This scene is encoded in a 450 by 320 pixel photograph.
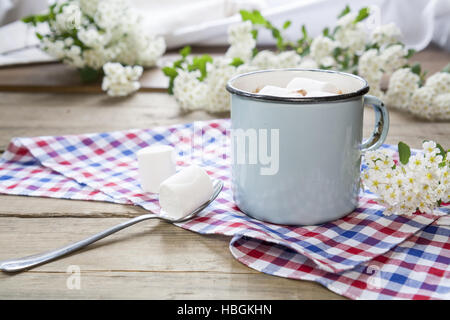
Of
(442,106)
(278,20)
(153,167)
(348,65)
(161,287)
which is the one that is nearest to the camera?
(161,287)

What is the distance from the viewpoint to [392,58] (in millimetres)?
1260

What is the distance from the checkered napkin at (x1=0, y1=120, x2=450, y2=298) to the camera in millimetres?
589

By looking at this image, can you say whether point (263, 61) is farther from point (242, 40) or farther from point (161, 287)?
point (161, 287)

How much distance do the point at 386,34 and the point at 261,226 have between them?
835mm

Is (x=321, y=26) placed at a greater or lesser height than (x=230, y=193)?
greater

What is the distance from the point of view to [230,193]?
0.82 meters

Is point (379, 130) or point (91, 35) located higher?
point (91, 35)

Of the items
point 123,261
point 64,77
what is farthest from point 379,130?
point 64,77

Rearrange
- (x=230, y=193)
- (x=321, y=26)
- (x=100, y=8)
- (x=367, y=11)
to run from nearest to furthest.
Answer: (x=230, y=193) → (x=367, y=11) → (x=100, y=8) → (x=321, y=26)

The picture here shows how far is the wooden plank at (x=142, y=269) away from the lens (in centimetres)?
57

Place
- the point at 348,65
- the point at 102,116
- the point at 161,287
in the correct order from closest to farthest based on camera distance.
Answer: the point at 161,287 < the point at 102,116 < the point at 348,65

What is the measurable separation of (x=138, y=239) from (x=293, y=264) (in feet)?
0.69
